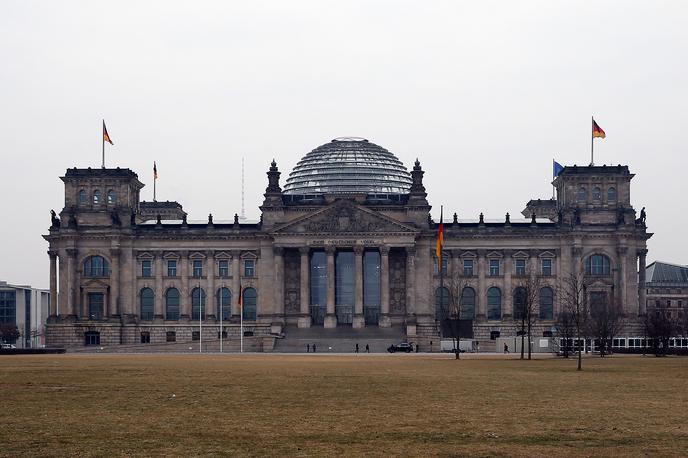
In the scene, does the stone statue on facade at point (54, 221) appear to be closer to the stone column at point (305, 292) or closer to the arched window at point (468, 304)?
the stone column at point (305, 292)

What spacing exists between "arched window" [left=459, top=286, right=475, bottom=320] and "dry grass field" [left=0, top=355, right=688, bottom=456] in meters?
106

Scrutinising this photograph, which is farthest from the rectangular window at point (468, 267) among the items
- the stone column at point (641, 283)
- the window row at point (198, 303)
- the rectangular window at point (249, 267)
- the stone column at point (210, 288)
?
the stone column at point (210, 288)

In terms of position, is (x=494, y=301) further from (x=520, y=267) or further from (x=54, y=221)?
(x=54, y=221)

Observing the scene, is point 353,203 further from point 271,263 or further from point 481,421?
point 481,421

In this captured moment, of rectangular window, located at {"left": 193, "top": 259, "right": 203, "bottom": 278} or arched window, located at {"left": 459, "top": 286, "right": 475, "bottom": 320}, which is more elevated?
rectangular window, located at {"left": 193, "top": 259, "right": 203, "bottom": 278}

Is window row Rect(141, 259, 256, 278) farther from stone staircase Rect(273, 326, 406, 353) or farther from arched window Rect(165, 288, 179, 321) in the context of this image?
stone staircase Rect(273, 326, 406, 353)

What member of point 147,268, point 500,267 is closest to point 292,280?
point 147,268

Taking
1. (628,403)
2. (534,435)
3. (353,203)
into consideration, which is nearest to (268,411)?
(534,435)

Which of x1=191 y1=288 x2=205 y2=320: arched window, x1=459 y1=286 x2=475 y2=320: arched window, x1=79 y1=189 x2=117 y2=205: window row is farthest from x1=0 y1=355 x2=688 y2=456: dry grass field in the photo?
x1=79 y1=189 x2=117 y2=205: window row

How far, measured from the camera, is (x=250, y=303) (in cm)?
16338

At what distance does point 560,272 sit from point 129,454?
139234mm

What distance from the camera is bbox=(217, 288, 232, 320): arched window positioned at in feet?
534

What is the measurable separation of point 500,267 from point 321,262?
83.0ft

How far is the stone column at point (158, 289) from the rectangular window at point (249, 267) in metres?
12.0
